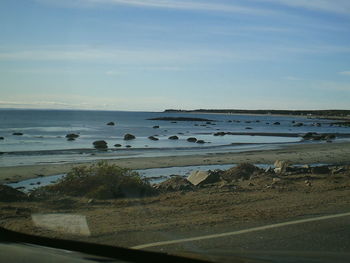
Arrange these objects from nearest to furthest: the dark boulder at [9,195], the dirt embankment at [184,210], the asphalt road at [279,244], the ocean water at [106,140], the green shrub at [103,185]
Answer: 1. the asphalt road at [279,244]
2. the dirt embankment at [184,210]
3. the dark boulder at [9,195]
4. the green shrub at [103,185]
5. the ocean water at [106,140]

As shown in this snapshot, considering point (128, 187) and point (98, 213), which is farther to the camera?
point (128, 187)

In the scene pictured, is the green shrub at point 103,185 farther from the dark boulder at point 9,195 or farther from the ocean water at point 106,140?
the ocean water at point 106,140

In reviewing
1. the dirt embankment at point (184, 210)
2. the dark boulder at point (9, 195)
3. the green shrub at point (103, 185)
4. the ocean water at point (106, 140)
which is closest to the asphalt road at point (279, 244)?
the dirt embankment at point (184, 210)

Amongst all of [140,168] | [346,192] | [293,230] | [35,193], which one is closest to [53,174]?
[140,168]

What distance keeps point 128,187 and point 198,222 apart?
415cm

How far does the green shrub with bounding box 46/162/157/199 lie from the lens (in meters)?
10.6

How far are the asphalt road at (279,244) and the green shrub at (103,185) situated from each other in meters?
4.56

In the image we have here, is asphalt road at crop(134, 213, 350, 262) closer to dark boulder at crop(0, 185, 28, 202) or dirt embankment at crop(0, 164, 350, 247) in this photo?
dirt embankment at crop(0, 164, 350, 247)

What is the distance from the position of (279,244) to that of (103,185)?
19.1 feet

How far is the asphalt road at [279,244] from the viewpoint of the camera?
504 cm

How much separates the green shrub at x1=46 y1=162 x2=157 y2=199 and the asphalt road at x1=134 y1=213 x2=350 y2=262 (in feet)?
15.0

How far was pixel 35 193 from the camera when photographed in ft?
34.5

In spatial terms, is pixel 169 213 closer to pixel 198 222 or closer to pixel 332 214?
pixel 198 222

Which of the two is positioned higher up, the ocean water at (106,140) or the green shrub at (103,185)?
the green shrub at (103,185)
